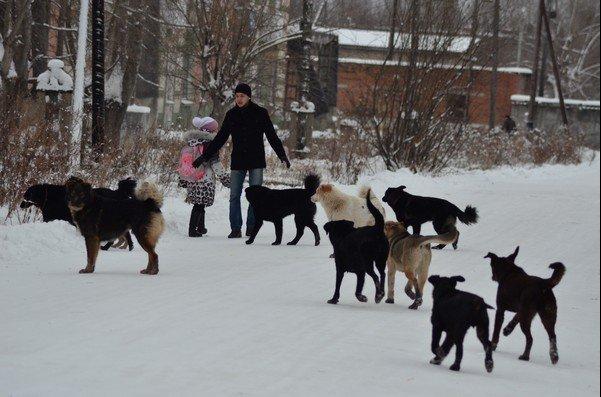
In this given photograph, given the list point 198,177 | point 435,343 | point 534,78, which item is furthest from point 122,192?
point 534,78

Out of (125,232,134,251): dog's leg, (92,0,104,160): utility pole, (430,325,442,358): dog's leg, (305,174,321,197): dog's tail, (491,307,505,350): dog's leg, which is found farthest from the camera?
(92,0,104,160): utility pole

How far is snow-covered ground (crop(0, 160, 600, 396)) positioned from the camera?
6.72 metres

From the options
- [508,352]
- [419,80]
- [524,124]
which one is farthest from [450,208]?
[524,124]

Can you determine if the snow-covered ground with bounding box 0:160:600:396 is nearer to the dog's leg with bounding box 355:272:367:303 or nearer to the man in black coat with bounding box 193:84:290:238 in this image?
→ the dog's leg with bounding box 355:272:367:303

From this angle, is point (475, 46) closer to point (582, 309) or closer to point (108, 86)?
Answer: point (108, 86)

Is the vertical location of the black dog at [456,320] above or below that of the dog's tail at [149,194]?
below

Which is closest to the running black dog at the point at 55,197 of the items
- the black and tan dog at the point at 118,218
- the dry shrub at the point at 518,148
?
the black and tan dog at the point at 118,218

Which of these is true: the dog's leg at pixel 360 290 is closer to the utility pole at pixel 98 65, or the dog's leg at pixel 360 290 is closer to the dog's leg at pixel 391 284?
the dog's leg at pixel 391 284

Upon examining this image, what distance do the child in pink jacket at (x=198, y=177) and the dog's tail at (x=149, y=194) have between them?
11.2ft

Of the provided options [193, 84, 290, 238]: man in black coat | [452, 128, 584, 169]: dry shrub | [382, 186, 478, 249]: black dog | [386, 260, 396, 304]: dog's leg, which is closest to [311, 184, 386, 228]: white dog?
[382, 186, 478, 249]: black dog

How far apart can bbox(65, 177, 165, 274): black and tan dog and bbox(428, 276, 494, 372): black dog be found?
13.5 feet

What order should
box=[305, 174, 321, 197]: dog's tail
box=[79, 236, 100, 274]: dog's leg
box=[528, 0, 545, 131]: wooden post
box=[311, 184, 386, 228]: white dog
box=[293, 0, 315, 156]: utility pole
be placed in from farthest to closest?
box=[528, 0, 545, 131]: wooden post
box=[293, 0, 315, 156]: utility pole
box=[305, 174, 321, 197]: dog's tail
box=[311, 184, 386, 228]: white dog
box=[79, 236, 100, 274]: dog's leg

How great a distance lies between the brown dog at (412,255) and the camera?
31.0 feet

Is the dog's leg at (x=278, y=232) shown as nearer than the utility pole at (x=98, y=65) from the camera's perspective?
Yes
